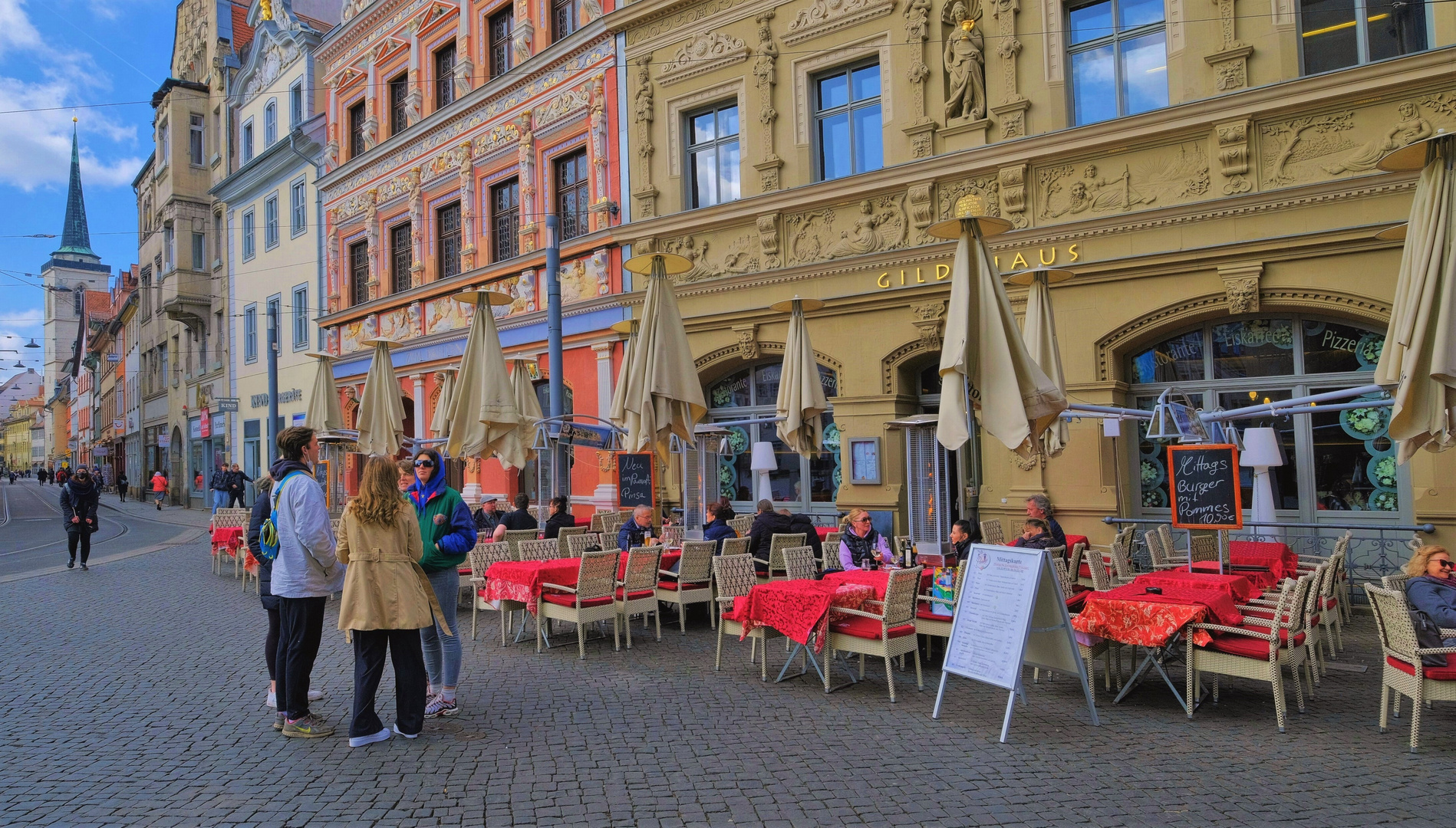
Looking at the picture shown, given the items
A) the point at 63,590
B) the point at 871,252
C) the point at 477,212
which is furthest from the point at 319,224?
the point at 871,252

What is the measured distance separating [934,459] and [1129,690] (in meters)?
5.20

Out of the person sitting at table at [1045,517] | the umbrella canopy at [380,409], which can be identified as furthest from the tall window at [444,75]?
the person sitting at table at [1045,517]

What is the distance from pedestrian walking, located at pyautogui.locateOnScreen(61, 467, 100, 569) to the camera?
49.8ft

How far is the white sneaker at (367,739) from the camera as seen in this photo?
5.64 metres

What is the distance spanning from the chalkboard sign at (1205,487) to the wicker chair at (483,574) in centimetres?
664

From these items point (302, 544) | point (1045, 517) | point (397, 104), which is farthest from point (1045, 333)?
point (397, 104)

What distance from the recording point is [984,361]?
276 inches

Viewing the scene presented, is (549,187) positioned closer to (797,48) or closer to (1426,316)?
(797,48)

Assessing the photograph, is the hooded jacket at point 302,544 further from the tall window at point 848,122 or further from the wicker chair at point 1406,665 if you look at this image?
the tall window at point 848,122

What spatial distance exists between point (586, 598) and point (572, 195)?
1265cm

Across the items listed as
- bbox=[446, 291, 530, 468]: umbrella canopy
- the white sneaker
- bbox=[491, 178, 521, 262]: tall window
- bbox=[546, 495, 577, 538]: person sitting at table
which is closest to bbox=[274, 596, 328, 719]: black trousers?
the white sneaker

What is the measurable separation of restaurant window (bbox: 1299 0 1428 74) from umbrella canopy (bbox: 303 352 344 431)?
54.9 feet

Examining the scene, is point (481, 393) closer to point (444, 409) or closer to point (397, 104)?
point (444, 409)

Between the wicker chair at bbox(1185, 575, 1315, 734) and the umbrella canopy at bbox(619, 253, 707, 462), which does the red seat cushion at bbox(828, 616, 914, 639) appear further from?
the umbrella canopy at bbox(619, 253, 707, 462)
